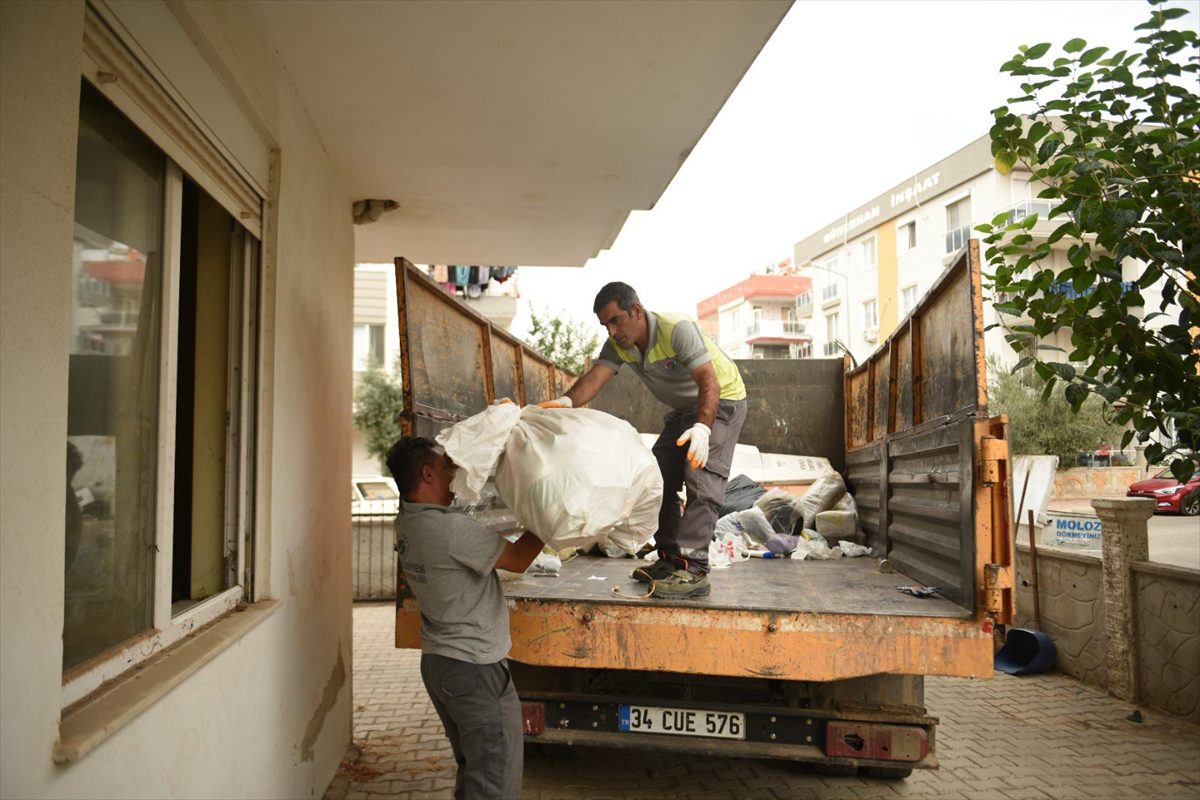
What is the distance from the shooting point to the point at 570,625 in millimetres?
3205

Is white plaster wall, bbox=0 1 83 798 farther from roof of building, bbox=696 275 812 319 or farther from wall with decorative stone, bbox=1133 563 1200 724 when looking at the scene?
roof of building, bbox=696 275 812 319

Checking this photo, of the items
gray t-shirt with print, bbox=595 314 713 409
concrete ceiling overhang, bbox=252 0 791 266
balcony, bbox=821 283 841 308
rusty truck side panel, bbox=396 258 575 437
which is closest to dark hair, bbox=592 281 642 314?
gray t-shirt with print, bbox=595 314 713 409

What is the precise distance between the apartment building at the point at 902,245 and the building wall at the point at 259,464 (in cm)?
2056

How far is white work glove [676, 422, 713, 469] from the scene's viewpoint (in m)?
3.48

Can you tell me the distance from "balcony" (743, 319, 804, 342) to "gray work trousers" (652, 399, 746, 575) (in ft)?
145

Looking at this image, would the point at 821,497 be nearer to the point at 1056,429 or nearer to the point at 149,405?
the point at 149,405

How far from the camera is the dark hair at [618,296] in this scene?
379 centimetres

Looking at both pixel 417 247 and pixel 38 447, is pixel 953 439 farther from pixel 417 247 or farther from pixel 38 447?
pixel 417 247

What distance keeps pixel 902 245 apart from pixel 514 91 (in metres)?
31.0

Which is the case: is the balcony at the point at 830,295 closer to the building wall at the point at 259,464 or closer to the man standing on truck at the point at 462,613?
the building wall at the point at 259,464

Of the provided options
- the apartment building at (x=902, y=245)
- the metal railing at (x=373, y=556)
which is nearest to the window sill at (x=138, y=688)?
the metal railing at (x=373, y=556)

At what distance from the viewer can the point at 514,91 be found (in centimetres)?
407

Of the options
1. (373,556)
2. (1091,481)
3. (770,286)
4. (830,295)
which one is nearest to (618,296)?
(373,556)

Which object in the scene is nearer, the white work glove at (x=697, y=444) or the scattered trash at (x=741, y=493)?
the white work glove at (x=697, y=444)
